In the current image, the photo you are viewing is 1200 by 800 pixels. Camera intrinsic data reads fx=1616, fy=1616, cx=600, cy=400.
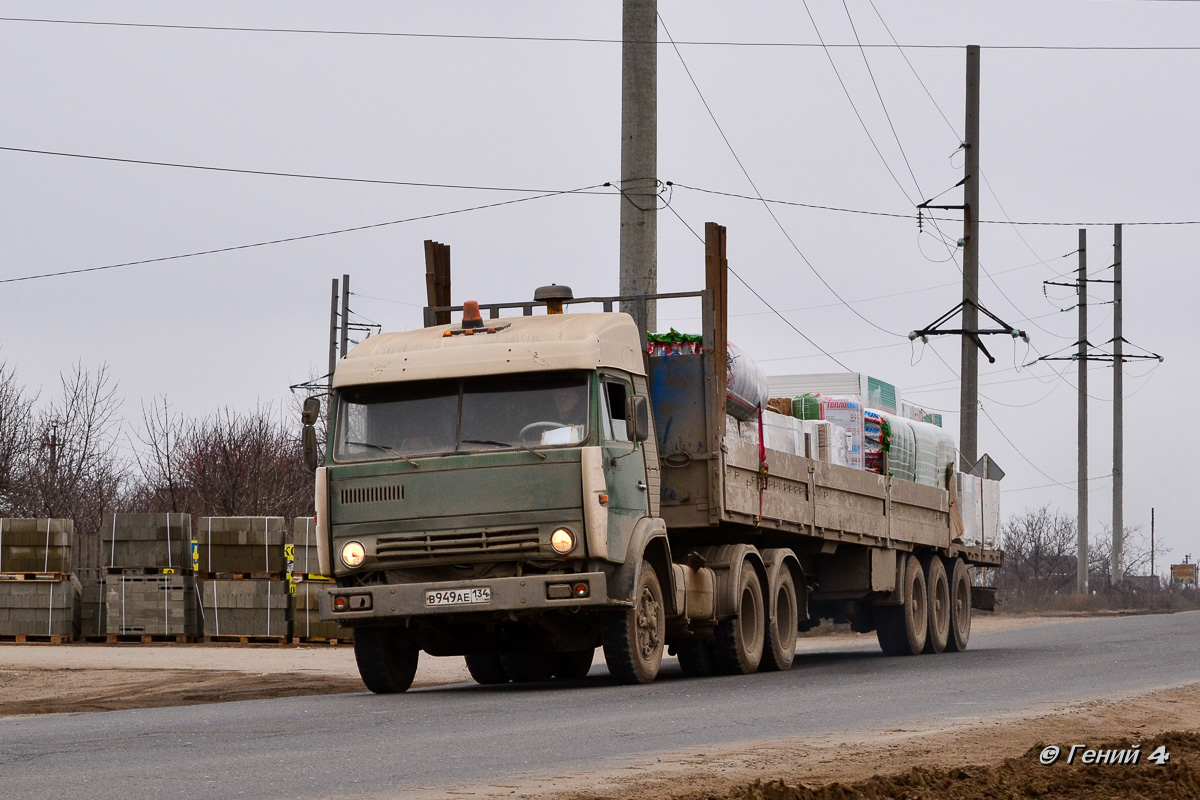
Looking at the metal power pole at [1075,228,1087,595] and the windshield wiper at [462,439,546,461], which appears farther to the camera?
the metal power pole at [1075,228,1087,595]

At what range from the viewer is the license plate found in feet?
40.7

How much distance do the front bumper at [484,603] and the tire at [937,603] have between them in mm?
9075

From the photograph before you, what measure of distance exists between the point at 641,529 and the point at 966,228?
20.2m

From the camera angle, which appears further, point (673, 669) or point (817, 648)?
point (817, 648)

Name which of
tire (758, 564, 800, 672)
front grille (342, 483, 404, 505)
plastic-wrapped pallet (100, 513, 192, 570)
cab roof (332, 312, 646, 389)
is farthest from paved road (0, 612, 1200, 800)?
plastic-wrapped pallet (100, 513, 192, 570)

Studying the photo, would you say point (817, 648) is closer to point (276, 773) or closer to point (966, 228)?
point (966, 228)

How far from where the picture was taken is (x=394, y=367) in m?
13.0

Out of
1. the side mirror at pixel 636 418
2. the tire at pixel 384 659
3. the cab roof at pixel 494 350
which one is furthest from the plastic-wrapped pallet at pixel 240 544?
the side mirror at pixel 636 418

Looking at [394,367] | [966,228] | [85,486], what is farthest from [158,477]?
[394,367]

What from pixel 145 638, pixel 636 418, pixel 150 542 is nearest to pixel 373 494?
pixel 636 418

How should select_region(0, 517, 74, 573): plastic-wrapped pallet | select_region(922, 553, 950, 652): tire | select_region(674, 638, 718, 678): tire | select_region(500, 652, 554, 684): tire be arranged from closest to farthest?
select_region(674, 638, 718, 678): tire → select_region(500, 652, 554, 684): tire → select_region(922, 553, 950, 652): tire → select_region(0, 517, 74, 573): plastic-wrapped pallet

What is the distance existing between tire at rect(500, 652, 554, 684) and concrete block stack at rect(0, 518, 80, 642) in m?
12.5

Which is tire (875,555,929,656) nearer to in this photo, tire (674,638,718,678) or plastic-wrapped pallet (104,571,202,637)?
tire (674,638,718,678)

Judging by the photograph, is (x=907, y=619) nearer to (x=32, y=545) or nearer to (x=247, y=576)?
(x=247, y=576)
